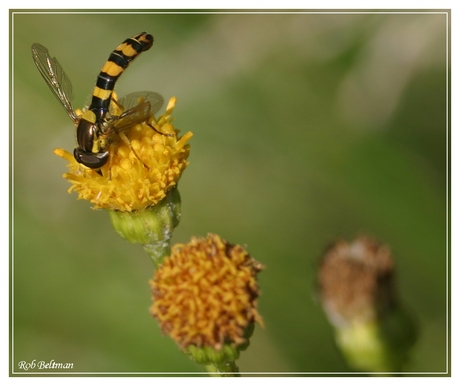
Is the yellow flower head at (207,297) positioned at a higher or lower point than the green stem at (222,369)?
higher

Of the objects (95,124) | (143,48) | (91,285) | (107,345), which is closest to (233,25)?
(143,48)

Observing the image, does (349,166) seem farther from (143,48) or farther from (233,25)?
(143,48)

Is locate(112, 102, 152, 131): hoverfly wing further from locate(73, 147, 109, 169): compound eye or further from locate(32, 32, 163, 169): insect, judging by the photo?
locate(73, 147, 109, 169): compound eye

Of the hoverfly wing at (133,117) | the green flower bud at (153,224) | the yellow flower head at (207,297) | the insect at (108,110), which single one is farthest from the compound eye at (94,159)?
the yellow flower head at (207,297)

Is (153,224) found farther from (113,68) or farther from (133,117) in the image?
(113,68)
